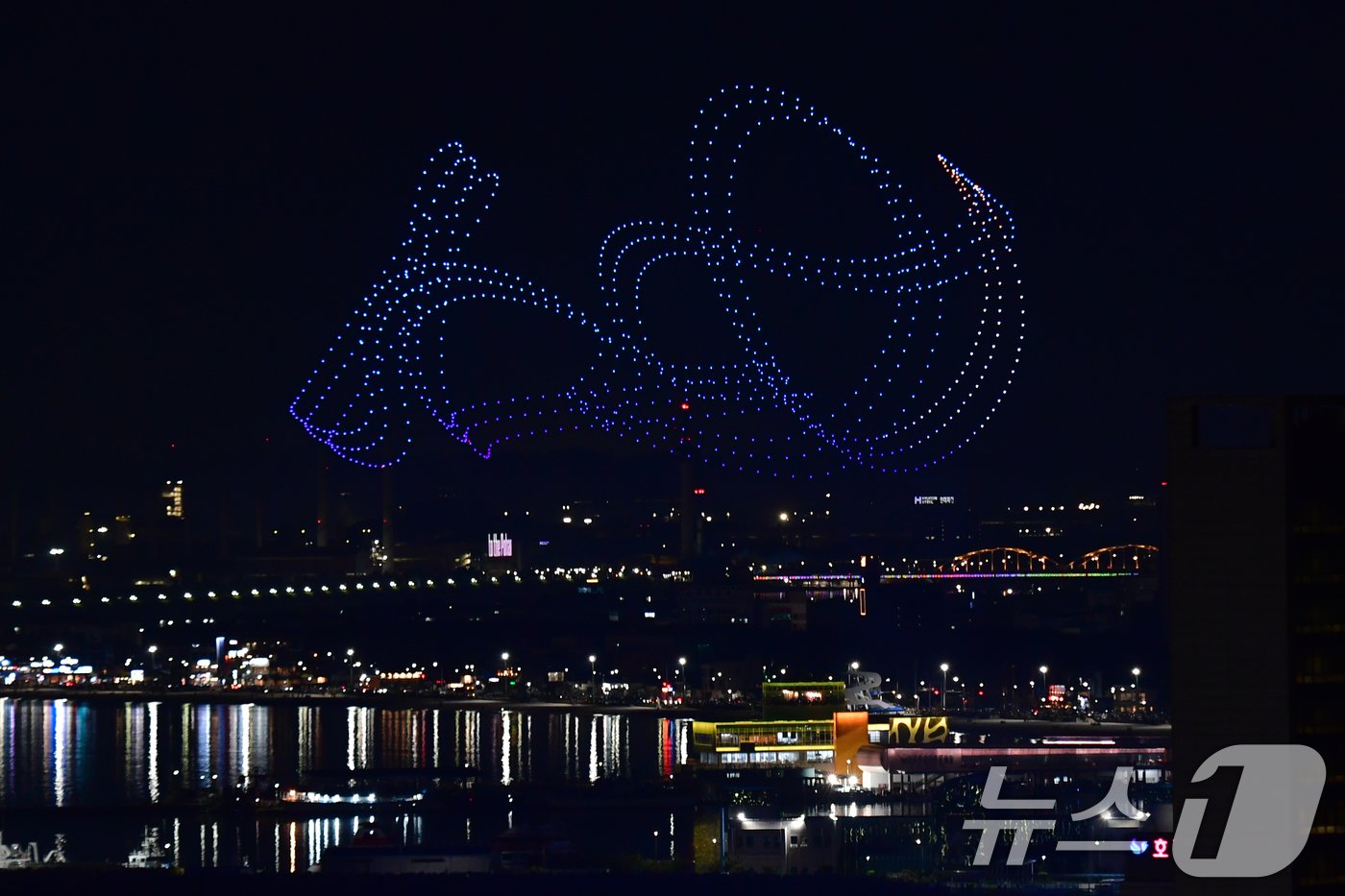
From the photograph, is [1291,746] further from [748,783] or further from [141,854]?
[748,783]

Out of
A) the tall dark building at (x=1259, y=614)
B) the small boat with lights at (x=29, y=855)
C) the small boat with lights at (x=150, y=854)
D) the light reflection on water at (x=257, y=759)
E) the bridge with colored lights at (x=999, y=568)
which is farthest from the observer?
the bridge with colored lights at (x=999, y=568)

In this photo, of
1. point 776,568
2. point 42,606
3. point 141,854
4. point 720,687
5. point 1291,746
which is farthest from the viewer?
point 776,568

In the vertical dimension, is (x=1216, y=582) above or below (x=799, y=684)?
above

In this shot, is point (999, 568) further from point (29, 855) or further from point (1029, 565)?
point (29, 855)

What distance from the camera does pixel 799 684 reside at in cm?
1816

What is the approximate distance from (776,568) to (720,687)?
50.0ft

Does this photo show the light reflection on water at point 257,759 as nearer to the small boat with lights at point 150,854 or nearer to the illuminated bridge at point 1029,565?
the small boat with lights at point 150,854

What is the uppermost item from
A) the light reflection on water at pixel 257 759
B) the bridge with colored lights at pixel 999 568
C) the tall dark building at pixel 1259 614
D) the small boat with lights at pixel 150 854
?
the tall dark building at pixel 1259 614

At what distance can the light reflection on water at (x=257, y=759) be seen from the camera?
48.4ft

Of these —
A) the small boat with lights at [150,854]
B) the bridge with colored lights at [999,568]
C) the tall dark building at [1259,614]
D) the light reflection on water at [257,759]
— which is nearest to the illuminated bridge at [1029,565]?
the bridge with colored lights at [999,568]

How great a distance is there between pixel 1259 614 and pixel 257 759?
1517 centimetres

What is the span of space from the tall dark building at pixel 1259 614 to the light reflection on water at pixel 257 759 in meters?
7.91

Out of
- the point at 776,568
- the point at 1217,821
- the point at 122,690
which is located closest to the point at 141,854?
the point at 1217,821

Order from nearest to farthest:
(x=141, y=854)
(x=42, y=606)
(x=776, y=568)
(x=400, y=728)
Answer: (x=141, y=854), (x=400, y=728), (x=42, y=606), (x=776, y=568)
